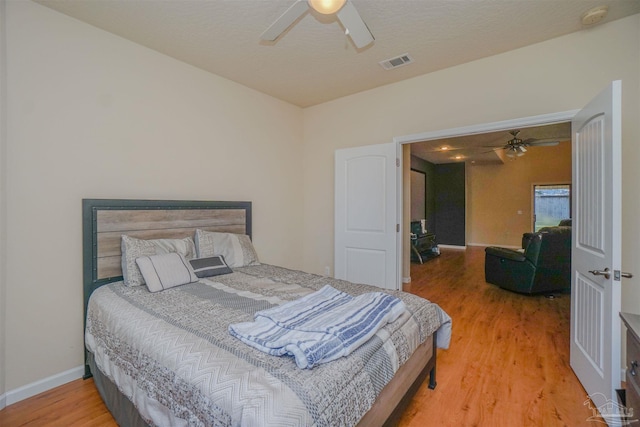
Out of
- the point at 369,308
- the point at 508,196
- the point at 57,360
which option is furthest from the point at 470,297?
the point at 508,196

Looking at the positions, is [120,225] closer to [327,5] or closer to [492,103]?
[327,5]

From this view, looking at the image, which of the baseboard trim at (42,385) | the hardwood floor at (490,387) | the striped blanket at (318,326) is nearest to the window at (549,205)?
the hardwood floor at (490,387)

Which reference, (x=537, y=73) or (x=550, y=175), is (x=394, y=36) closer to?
(x=537, y=73)

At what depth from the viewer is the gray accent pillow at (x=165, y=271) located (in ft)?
7.08

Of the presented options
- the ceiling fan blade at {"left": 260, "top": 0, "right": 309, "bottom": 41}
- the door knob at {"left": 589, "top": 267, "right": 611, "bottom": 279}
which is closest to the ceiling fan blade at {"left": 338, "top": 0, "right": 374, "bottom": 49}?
the ceiling fan blade at {"left": 260, "top": 0, "right": 309, "bottom": 41}

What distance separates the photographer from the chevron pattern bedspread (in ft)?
3.33

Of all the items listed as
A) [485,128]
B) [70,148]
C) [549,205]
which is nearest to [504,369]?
[485,128]

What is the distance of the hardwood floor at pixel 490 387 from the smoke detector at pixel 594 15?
8.93 ft

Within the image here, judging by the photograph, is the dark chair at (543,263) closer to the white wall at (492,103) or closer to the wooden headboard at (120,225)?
the white wall at (492,103)

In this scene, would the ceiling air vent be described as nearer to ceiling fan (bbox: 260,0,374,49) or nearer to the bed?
ceiling fan (bbox: 260,0,374,49)

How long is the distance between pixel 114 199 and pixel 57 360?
4.15 feet

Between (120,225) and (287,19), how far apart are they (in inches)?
80.3

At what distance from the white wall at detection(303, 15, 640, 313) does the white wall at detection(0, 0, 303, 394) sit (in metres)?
1.57

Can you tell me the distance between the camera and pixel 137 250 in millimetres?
2316
